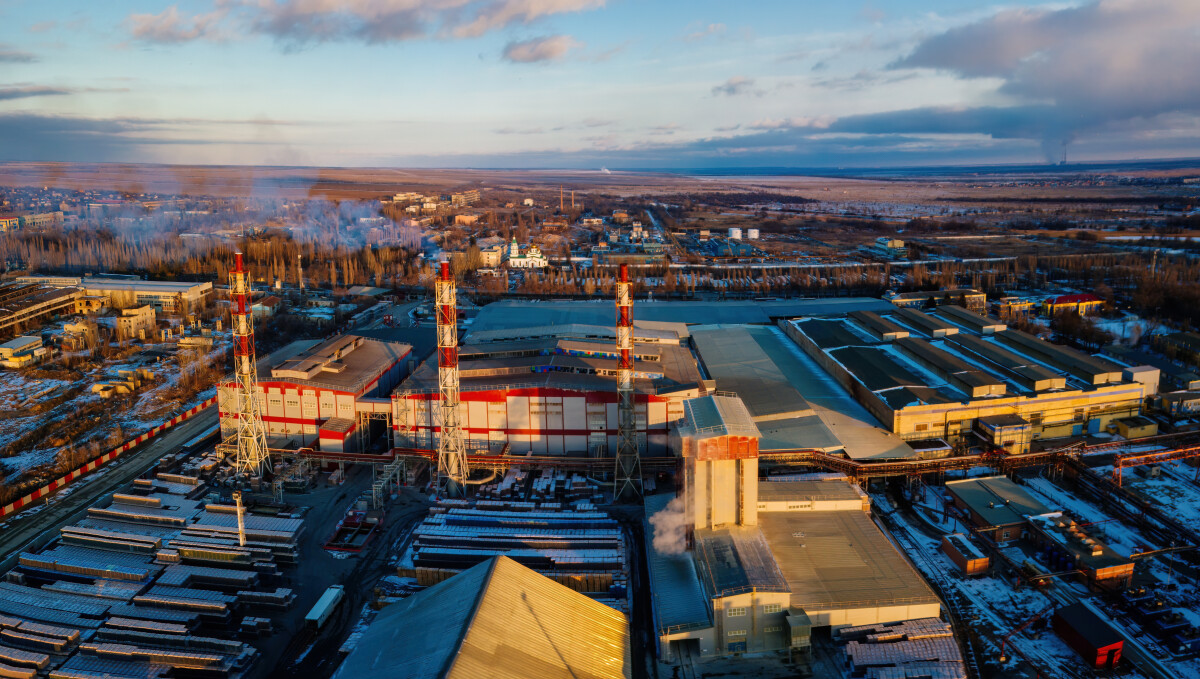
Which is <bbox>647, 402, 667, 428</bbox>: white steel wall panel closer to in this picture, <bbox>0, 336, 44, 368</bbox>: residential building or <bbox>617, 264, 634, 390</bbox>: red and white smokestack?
<bbox>617, 264, 634, 390</bbox>: red and white smokestack

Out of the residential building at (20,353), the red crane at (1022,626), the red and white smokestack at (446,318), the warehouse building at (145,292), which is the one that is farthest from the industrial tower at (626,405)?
the warehouse building at (145,292)

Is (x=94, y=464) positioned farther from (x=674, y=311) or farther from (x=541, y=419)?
(x=674, y=311)

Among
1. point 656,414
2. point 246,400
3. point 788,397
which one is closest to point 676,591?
point 656,414

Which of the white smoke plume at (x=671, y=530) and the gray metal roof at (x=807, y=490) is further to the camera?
the gray metal roof at (x=807, y=490)

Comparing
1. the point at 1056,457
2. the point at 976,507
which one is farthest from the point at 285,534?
the point at 1056,457

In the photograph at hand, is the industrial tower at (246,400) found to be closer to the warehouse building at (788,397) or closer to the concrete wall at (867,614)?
the warehouse building at (788,397)

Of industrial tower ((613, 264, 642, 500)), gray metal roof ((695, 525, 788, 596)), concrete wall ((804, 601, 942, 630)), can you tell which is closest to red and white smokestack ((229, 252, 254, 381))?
industrial tower ((613, 264, 642, 500))
